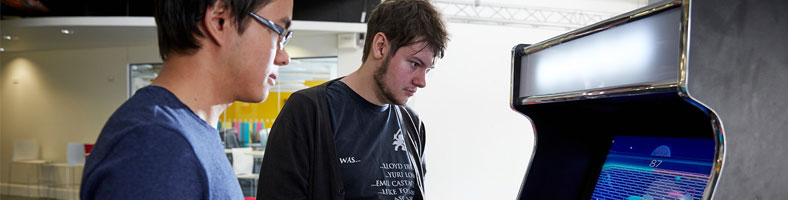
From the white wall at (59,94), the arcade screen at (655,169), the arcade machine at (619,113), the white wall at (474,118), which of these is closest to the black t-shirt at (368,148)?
the arcade machine at (619,113)

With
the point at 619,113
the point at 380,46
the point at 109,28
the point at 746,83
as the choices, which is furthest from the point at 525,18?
the point at 746,83

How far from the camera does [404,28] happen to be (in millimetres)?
1503

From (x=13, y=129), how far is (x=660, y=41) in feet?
36.2

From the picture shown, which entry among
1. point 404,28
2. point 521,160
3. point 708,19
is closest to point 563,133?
point 404,28

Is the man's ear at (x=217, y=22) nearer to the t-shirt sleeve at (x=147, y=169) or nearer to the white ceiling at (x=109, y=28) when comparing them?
the t-shirt sleeve at (x=147, y=169)

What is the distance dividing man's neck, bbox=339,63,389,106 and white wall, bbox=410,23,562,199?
4912mm

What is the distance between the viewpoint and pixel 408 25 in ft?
4.93

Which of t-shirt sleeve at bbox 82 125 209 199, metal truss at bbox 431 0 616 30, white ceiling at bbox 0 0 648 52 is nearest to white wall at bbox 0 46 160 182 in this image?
white ceiling at bbox 0 0 648 52

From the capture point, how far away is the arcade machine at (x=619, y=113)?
0.87m

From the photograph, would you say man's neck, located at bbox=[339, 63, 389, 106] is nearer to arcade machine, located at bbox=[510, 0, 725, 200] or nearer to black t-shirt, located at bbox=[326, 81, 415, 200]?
black t-shirt, located at bbox=[326, 81, 415, 200]

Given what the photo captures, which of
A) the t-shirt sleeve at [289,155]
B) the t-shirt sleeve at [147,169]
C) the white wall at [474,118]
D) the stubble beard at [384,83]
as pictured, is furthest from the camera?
the white wall at [474,118]

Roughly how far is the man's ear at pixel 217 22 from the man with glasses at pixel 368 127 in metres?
0.61

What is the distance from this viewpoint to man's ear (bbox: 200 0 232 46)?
2.43 feet

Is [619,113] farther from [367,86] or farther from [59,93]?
[59,93]
